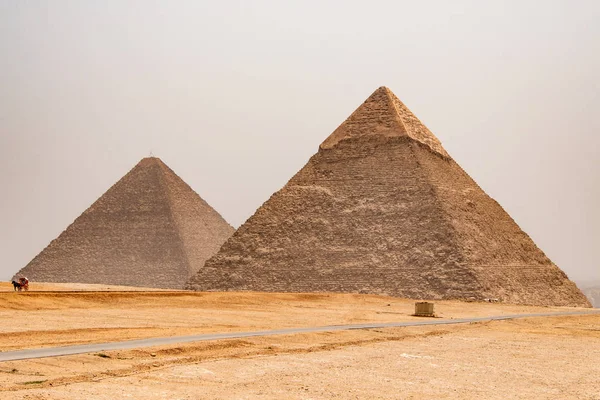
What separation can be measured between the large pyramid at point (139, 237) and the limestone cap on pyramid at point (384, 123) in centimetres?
3205

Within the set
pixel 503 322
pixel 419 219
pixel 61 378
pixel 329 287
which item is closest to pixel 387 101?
pixel 419 219

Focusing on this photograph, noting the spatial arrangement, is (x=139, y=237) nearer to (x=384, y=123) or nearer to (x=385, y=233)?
(x=384, y=123)

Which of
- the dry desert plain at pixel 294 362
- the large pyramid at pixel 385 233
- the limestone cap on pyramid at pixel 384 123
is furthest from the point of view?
the limestone cap on pyramid at pixel 384 123

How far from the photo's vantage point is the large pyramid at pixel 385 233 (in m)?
58.9

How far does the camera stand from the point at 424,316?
36.0m

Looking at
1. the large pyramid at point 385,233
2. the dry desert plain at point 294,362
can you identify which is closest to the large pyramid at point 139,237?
the large pyramid at point 385,233

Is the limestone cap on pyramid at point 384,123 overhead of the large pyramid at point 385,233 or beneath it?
overhead

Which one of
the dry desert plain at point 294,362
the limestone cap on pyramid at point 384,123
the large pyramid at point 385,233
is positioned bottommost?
the dry desert plain at point 294,362

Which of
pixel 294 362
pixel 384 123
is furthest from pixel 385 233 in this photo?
pixel 294 362

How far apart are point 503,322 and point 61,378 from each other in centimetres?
2200

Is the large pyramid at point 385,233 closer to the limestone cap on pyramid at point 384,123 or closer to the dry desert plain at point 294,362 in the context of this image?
the limestone cap on pyramid at point 384,123

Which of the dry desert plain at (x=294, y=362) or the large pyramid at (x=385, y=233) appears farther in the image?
the large pyramid at (x=385, y=233)

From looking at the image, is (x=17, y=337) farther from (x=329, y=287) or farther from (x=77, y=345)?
(x=329, y=287)

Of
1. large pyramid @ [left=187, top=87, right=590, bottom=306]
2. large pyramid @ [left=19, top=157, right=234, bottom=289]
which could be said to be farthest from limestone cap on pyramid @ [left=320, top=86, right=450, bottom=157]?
large pyramid @ [left=19, top=157, right=234, bottom=289]
